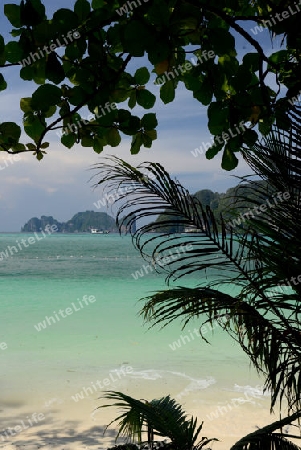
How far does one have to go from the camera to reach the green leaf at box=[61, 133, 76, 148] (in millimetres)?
1728

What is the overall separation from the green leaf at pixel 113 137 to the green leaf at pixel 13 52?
1.43ft

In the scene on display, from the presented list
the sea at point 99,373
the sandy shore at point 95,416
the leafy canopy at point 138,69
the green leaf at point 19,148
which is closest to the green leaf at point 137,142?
the leafy canopy at point 138,69

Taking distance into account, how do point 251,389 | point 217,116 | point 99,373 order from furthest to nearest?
point 99,373, point 251,389, point 217,116

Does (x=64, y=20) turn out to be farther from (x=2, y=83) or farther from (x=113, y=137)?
(x=113, y=137)

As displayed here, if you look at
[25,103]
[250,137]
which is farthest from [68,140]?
[250,137]

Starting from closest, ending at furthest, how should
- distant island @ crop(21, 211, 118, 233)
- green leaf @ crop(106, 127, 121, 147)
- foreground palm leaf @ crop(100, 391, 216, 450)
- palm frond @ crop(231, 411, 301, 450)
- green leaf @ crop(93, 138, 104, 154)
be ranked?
green leaf @ crop(106, 127, 121, 147) → green leaf @ crop(93, 138, 104, 154) → palm frond @ crop(231, 411, 301, 450) → foreground palm leaf @ crop(100, 391, 216, 450) → distant island @ crop(21, 211, 118, 233)

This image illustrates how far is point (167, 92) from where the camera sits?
5.41 feet

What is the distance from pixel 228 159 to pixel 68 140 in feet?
1.95

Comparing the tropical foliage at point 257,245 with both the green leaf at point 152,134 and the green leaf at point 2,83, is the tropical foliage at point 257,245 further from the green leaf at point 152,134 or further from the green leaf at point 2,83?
the green leaf at point 2,83

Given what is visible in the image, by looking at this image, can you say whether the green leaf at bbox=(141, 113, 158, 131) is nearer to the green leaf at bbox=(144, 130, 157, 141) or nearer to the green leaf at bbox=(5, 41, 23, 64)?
the green leaf at bbox=(144, 130, 157, 141)

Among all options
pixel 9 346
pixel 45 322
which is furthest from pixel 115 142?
pixel 45 322

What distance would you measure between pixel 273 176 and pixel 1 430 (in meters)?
4.95

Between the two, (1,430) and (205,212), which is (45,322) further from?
(205,212)

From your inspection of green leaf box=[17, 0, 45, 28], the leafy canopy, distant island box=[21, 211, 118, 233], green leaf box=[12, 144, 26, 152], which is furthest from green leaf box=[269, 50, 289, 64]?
distant island box=[21, 211, 118, 233]
